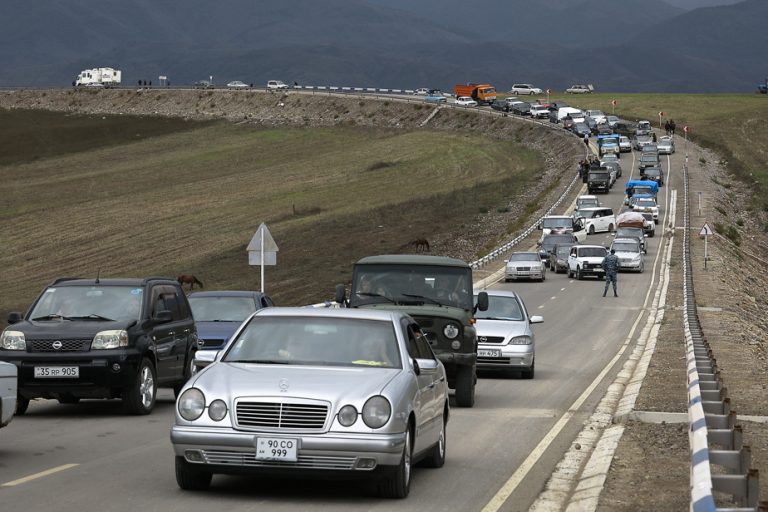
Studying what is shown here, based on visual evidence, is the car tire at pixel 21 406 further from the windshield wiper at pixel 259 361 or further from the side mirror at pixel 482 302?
the windshield wiper at pixel 259 361

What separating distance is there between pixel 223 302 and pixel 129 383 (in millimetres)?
6125

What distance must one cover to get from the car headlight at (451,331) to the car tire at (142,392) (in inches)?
144

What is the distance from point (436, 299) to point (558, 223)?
46.5 metres

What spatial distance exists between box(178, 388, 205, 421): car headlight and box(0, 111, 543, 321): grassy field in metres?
32.1

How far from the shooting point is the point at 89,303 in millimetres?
17703

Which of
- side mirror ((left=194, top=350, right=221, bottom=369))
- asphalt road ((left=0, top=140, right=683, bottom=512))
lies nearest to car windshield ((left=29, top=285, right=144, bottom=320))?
asphalt road ((left=0, top=140, right=683, bottom=512))

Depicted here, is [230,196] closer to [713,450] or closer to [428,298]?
[428,298]

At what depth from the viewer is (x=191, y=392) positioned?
36.2 ft

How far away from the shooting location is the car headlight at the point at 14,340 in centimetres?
1684

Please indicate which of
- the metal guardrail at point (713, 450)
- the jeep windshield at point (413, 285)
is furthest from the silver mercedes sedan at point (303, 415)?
the jeep windshield at point (413, 285)

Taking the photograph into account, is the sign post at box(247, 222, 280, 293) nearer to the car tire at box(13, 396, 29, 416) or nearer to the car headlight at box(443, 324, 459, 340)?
the car headlight at box(443, 324, 459, 340)

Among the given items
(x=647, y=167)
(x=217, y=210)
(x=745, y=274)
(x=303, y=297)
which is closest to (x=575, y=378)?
(x=303, y=297)

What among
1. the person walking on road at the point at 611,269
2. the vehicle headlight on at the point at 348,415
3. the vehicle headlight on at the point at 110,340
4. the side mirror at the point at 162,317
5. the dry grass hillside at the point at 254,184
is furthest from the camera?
the dry grass hillside at the point at 254,184

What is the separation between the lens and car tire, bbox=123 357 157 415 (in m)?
17.2
